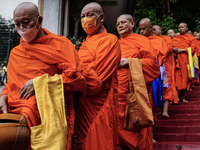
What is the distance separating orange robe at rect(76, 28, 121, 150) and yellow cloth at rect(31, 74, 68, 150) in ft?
1.54

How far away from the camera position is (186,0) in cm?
1552

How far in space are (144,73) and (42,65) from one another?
6.75 feet

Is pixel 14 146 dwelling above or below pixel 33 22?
below

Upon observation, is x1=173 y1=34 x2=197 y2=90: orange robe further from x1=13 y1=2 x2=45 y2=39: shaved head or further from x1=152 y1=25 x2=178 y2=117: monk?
x1=13 y1=2 x2=45 y2=39: shaved head

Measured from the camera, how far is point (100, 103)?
9.11 feet

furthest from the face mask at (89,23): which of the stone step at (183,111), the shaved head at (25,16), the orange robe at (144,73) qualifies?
the stone step at (183,111)

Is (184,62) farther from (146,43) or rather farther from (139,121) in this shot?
(139,121)

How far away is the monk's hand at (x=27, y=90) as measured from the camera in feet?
6.93

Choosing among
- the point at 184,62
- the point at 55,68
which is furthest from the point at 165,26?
the point at 55,68

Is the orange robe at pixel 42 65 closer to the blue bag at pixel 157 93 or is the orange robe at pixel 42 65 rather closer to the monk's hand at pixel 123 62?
the monk's hand at pixel 123 62

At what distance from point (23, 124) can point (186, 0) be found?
51.0 feet

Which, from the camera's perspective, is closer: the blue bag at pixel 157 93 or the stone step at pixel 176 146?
the stone step at pixel 176 146

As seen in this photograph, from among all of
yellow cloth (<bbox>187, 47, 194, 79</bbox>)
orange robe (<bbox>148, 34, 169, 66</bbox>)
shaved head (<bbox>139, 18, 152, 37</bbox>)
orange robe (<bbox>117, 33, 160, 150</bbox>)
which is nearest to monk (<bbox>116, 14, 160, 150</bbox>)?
orange robe (<bbox>117, 33, 160, 150</bbox>)

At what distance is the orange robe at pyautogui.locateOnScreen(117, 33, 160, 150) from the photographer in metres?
3.78
